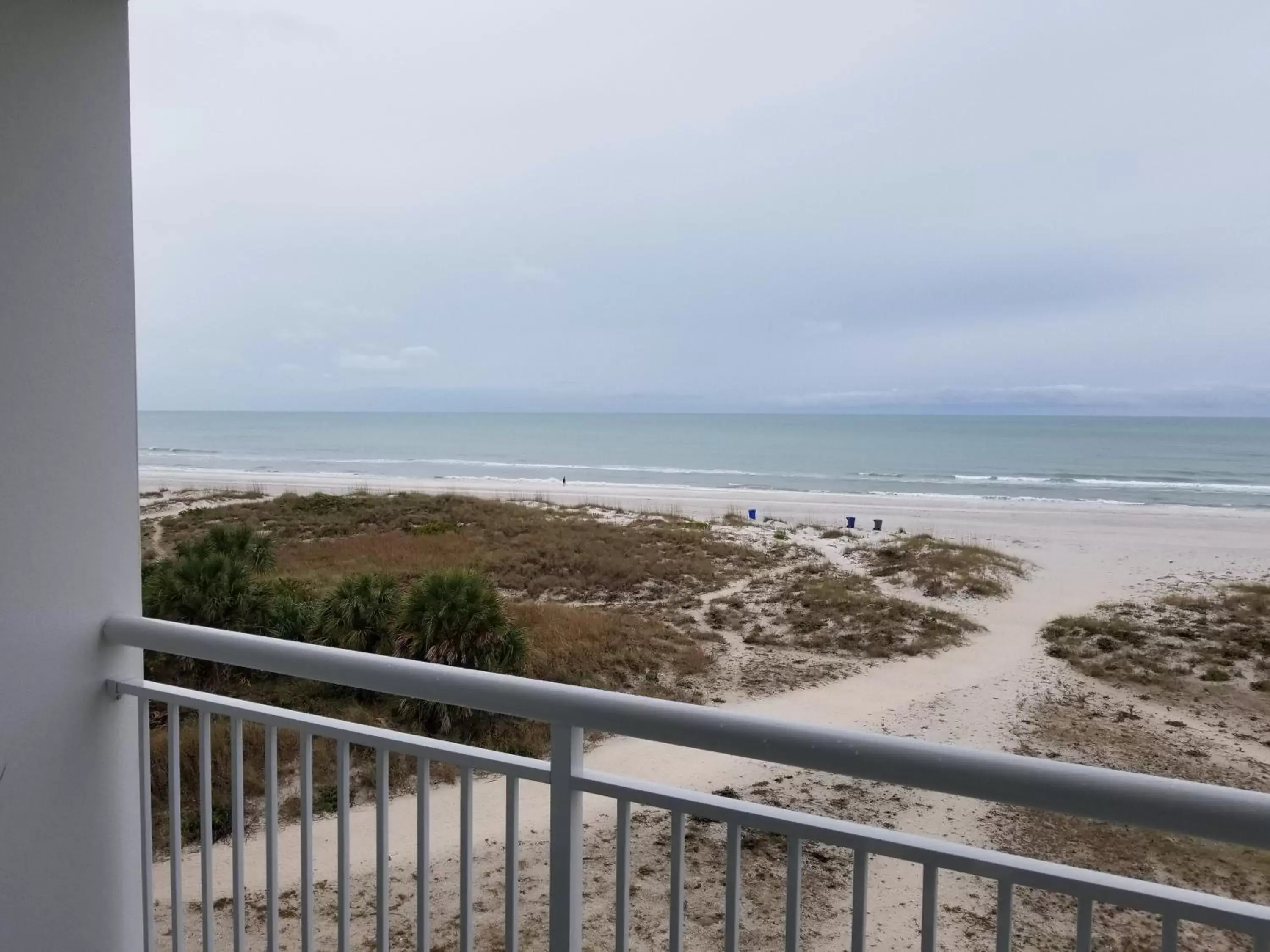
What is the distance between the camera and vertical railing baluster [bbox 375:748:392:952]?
3.35ft

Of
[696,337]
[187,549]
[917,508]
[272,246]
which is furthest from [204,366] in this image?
[696,337]

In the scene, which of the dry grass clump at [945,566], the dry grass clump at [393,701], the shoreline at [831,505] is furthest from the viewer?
the shoreline at [831,505]

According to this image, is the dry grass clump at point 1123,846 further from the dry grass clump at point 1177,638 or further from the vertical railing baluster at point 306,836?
the vertical railing baluster at point 306,836

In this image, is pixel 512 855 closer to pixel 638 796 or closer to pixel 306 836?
pixel 638 796

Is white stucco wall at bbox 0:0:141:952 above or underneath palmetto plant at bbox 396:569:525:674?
above

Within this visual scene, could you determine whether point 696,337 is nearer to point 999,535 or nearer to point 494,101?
point 999,535

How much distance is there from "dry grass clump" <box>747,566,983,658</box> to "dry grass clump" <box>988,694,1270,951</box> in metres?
0.95

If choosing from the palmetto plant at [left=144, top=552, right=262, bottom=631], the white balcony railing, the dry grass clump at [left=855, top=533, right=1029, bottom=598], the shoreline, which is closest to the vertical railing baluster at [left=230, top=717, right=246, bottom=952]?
the white balcony railing

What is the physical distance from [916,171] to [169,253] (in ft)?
17.4

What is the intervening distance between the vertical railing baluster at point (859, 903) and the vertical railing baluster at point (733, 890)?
11 cm

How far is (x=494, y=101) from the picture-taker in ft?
16.4

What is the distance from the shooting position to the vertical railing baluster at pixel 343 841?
1.04 m

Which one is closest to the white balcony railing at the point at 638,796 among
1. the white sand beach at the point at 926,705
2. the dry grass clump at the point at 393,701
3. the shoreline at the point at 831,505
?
the white sand beach at the point at 926,705

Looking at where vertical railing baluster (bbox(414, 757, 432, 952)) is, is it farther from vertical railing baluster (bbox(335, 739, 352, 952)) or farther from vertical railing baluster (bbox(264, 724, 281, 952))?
vertical railing baluster (bbox(264, 724, 281, 952))
